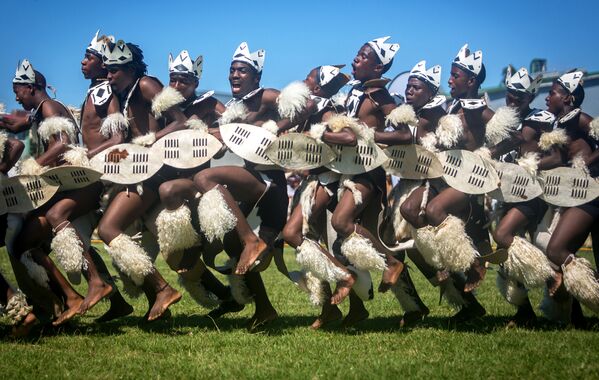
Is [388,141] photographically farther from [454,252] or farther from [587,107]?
[587,107]

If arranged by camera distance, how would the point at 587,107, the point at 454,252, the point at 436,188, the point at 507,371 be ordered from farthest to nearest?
the point at 587,107, the point at 436,188, the point at 454,252, the point at 507,371

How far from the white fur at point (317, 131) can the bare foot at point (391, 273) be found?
3.96ft

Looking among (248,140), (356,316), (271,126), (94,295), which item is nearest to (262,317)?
(356,316)

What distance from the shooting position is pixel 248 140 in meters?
5.66

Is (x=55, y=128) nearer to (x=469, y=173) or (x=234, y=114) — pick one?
(x=234, y=114)

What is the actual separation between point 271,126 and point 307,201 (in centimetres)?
71

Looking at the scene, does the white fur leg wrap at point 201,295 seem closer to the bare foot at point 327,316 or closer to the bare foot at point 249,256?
the bare foot at point 249,256

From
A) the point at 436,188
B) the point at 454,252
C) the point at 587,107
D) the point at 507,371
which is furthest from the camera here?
the point at 587,107

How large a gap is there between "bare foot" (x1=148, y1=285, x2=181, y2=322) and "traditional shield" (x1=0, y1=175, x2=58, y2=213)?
1.23m

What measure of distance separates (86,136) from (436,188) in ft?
10.2

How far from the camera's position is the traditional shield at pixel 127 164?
561 cm

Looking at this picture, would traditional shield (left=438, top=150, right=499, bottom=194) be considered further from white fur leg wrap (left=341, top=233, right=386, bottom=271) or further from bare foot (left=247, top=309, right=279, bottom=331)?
bare foot (left=247, top=309, right=279, bottom=331)

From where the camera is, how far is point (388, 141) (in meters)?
5.72

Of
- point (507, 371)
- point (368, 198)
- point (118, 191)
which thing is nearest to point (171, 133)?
point (118, 191)
